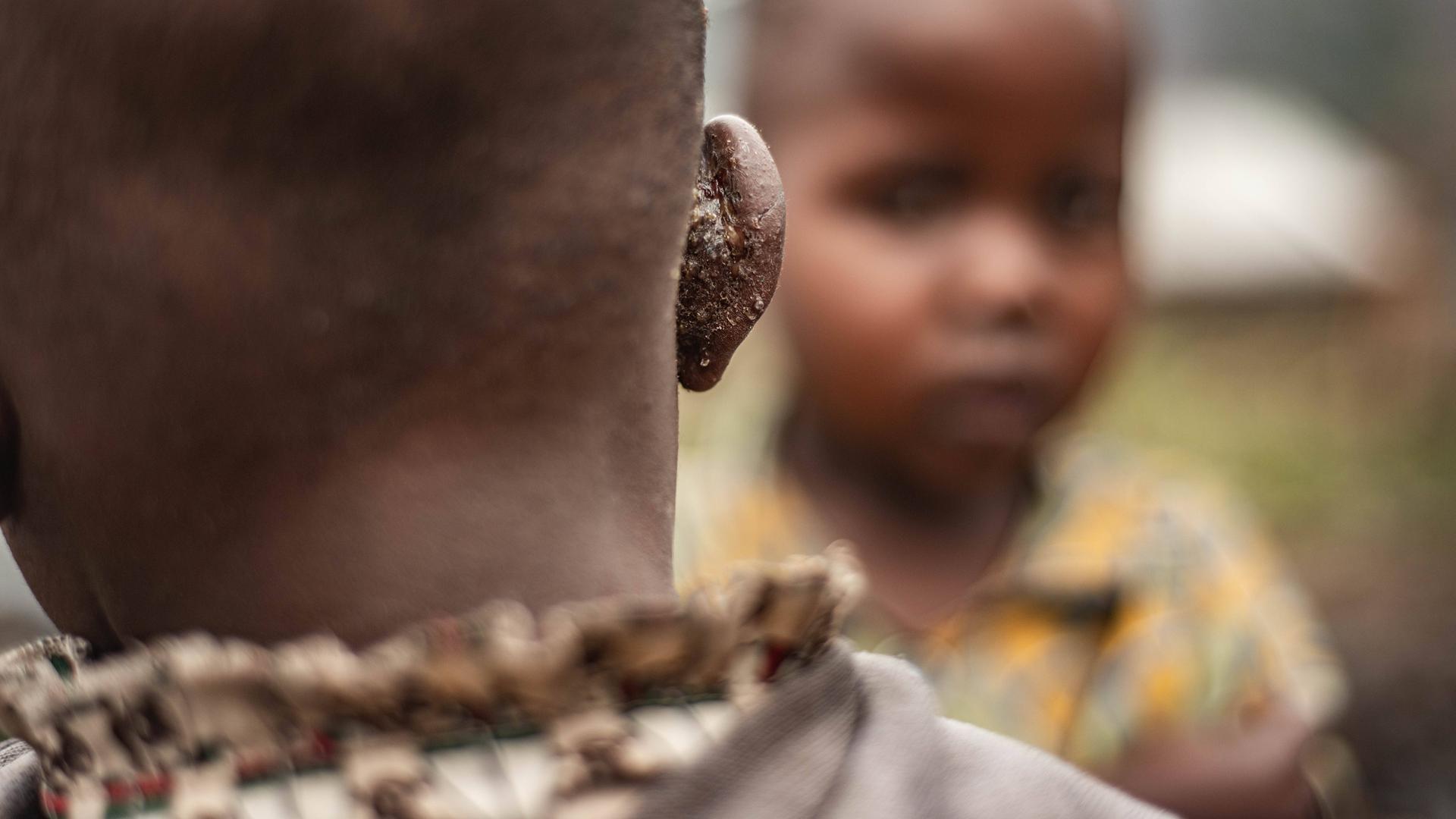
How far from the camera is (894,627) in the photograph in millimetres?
2693

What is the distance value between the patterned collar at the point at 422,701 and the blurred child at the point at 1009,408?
1620 millimetres

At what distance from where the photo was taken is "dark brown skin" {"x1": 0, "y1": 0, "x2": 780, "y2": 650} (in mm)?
1019

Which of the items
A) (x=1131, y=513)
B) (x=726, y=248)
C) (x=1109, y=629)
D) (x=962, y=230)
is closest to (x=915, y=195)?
(x=962, y=230)

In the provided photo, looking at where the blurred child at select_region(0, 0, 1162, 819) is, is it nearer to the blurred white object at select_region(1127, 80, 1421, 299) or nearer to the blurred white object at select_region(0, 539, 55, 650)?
the blurred white object at select_region(0, 539, 55, 650)

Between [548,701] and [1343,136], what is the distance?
11.1 m

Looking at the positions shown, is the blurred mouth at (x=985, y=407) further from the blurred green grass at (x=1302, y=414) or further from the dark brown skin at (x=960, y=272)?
the blurred green grass at (x=1302, y=414)

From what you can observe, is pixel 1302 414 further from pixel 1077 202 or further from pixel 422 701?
pixel 422 701

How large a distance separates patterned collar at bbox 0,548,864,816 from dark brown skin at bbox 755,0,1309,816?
1621mm

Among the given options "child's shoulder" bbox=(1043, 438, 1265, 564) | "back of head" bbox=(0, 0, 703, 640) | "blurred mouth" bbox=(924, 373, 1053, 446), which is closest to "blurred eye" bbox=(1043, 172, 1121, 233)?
"blurred mouth" bbox=(924, 373, 1053, 446)

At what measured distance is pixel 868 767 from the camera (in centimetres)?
108

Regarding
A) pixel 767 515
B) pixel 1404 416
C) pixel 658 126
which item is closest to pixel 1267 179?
pixel 1404 416

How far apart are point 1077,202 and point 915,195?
258 mm

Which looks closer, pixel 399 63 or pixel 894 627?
pixel 399 63

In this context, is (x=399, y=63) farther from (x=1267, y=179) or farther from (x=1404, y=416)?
(x=1267, y=179)
